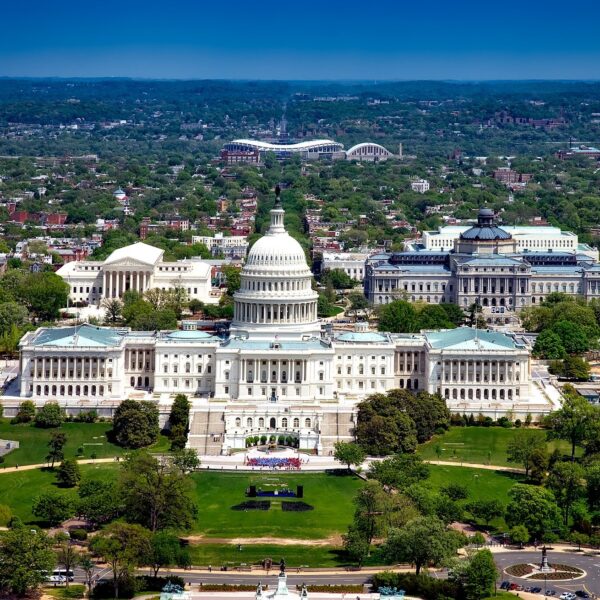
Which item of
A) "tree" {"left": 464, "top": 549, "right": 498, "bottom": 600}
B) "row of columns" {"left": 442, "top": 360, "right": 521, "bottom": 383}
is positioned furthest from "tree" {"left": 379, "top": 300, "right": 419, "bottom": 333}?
"tree" {"left": 464, "top": 549, "right": 498, "bottom": 600}

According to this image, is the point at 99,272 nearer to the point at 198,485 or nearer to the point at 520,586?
the point at 198,485

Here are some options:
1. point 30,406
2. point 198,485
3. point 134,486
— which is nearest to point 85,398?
point 30,406

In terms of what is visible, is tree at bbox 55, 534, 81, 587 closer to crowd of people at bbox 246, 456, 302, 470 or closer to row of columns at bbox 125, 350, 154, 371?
crowd of people at bbox 246, 456, 302, 470

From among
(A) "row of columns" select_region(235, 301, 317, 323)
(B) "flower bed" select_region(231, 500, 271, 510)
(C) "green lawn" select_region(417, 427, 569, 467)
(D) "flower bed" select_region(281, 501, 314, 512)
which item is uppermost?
(A) "row of columns" select_region(235, 301, 317, 323)

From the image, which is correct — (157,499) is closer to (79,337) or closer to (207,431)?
(207,431)

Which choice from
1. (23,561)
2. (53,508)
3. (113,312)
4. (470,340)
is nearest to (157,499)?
(53,508)

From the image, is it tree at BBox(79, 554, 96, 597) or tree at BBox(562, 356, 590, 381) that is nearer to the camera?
tree at BBox(79, 554, 96, 597)
